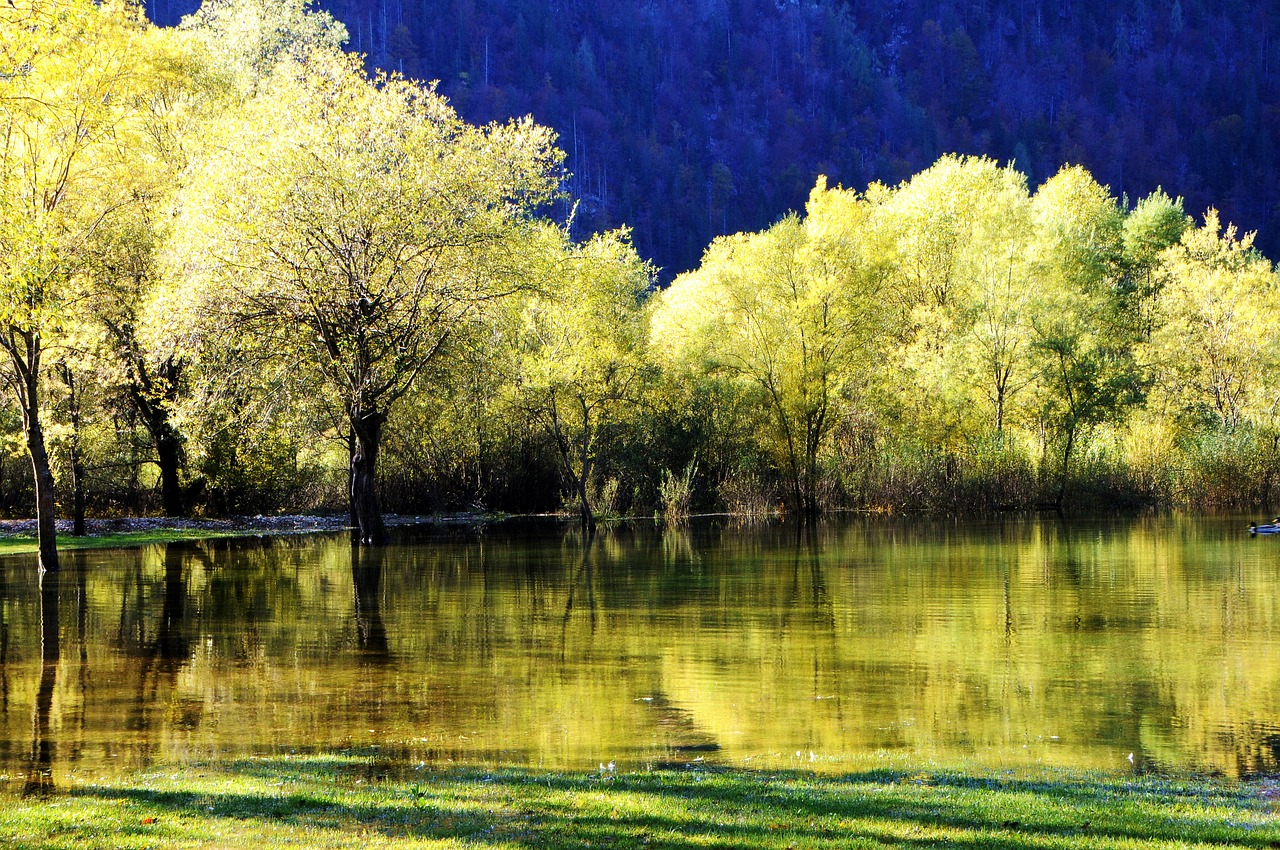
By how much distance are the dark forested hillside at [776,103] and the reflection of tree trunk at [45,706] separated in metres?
133

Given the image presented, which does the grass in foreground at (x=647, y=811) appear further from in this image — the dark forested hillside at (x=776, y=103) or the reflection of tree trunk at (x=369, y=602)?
the dark forested hillside at (x=776, y=103)

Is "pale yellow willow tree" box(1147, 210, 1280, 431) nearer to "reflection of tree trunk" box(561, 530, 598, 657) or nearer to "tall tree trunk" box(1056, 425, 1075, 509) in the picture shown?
"tall tree trunk" box(1056, 425, 1075, 509)

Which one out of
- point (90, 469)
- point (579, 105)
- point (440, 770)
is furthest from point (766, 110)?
point (440, 770)

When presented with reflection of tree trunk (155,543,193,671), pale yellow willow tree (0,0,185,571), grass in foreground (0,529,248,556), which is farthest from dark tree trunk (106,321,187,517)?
reflection of tree trunk (155,543,193,671)

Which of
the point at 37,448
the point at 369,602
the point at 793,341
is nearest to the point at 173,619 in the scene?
the point at 369,602

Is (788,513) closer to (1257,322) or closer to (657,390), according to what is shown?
(657,390)

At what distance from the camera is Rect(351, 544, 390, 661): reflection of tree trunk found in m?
15.1

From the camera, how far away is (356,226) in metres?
30.0

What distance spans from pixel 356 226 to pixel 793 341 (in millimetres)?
21231

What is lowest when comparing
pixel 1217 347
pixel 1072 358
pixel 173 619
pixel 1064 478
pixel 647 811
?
pixel 647 811

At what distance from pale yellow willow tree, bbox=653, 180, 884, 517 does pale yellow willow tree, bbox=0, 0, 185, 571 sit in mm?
24258

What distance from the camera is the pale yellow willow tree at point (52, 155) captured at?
621 inches

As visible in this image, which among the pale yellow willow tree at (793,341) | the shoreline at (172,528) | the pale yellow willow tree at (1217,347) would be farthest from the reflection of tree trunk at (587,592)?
the pale yellow willow tree at (1217,347)

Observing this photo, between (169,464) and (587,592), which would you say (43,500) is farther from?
(169,464)
